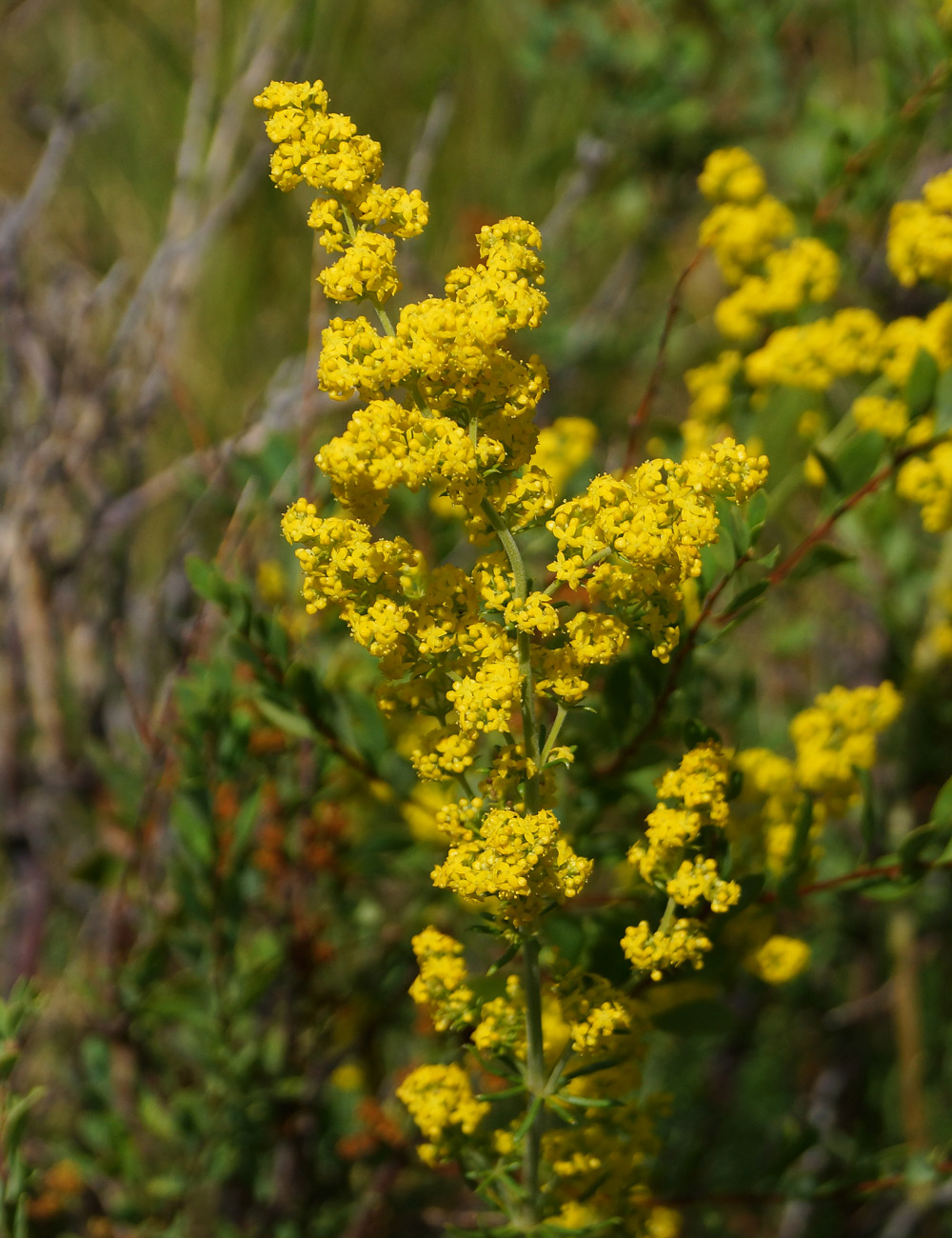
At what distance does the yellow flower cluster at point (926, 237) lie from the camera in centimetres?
128

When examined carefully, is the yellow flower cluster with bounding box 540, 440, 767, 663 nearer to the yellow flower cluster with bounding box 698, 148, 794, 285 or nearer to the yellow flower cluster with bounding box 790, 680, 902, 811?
the yellow flower cluster with bounding box 790, 680, 902, 811

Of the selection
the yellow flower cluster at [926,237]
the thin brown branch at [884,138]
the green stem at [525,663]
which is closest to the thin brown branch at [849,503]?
the yellow flower cluster at [926,237]

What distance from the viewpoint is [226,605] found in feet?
3.58

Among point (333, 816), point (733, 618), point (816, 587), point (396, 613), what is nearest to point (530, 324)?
point (396, 613)

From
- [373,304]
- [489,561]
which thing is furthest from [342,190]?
[489,561]

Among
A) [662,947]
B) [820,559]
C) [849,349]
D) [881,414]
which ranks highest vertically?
[849,349]

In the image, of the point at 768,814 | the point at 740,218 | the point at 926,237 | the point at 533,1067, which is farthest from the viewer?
the point at 740,218

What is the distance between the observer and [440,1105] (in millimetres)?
946

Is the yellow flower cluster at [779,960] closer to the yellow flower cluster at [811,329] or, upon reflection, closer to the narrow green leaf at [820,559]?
the narrow green leaf at [820,559]

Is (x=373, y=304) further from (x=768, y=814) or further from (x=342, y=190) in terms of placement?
(x=768, y=814)

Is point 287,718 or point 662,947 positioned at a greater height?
point 287,718

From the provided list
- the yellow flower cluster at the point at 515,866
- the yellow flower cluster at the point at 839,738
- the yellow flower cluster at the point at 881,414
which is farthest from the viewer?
the yellow flower cluster at the point at 881,414

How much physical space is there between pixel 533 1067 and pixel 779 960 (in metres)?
0.31

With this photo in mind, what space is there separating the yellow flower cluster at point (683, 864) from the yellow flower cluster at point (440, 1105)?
0.71 ft
